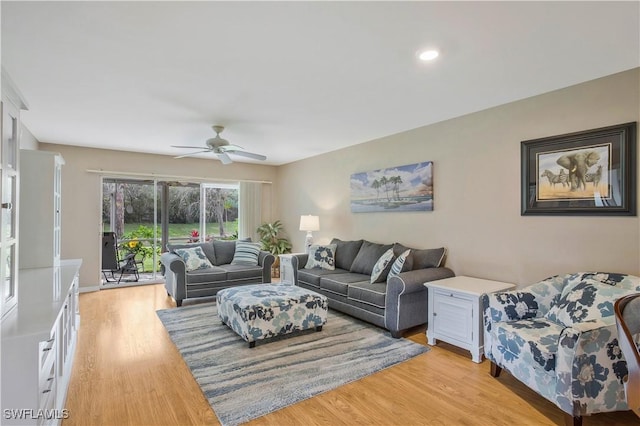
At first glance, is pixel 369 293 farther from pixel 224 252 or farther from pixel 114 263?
pixel 114 263

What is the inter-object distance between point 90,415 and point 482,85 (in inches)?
155

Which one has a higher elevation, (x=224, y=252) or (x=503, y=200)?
(x=503, y=200)

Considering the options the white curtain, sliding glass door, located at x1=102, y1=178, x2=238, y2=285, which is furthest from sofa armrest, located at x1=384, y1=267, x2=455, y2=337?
sliding glass door, located at x1=102, y1=178, x2=238, y2=285

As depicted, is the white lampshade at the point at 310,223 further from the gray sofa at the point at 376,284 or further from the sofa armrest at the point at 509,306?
the sofa armrest at the point at 509,306

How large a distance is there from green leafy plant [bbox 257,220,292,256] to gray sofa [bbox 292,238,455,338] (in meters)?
1.86

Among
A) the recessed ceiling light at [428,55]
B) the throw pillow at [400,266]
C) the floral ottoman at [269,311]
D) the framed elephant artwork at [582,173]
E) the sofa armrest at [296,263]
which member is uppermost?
the recessed ceiling light at [428,55]

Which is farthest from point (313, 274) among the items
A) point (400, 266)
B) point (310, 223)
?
point (400, 266)

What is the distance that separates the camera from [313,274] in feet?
15.7

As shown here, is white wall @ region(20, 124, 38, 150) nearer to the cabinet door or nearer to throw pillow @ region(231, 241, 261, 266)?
the cabinet door

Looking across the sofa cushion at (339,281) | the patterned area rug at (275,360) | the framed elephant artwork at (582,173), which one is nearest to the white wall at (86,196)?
the patterned area rug at (275,360)

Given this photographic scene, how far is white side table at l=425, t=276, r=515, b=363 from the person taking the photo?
304 centimetres

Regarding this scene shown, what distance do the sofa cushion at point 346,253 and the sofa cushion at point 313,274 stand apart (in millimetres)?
124

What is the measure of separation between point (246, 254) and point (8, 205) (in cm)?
388

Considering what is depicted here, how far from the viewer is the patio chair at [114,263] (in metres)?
5.89
